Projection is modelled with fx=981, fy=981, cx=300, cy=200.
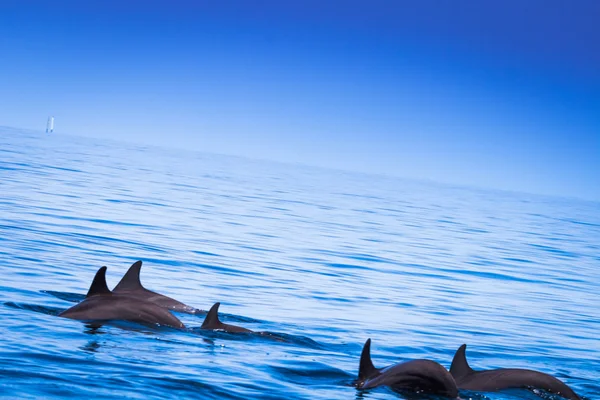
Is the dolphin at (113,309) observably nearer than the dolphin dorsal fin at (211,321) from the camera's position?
Yes

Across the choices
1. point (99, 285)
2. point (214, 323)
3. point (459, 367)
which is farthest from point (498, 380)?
point (99, 285)

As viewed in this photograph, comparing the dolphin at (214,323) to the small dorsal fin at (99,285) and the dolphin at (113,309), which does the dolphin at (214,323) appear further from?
the small dorsal fin at (99,285)

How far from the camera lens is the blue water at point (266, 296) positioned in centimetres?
928

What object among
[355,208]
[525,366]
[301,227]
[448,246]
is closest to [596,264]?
[448,246]

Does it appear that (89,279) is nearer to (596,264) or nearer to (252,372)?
(252,372)

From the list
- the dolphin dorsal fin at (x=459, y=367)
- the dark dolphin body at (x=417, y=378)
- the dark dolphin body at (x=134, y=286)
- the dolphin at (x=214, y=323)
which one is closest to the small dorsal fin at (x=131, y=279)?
the dark dolphin body at (x=134, y=286)

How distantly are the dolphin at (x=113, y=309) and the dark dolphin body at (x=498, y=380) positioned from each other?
10.8 ft

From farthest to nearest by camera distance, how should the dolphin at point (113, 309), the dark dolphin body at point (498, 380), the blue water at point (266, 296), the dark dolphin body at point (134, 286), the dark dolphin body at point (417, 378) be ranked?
1. the dark dolphin body at point (134, 286)
2. the dolphin at point (113, 309)
3. the dark dolphin body at point (498, 380)
4. the blue water at point (266, 296)
5. the dark dolphin body at point (417, 378)

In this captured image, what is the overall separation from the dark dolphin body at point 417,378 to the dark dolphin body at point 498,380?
850mm

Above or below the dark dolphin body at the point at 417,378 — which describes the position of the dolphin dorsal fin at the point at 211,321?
below

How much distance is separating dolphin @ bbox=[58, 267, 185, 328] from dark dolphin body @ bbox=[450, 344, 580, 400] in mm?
3288

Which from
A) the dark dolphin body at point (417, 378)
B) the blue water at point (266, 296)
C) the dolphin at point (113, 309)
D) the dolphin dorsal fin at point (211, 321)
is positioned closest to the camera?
the dark dolphin body at point (417, 378)

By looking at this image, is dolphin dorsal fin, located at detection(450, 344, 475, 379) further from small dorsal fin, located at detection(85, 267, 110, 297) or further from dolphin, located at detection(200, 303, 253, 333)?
small dorsal fin, located at detection(85, 267, 110, 297)

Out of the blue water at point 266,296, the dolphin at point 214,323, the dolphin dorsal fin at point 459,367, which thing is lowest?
the blue water at point 266,296
